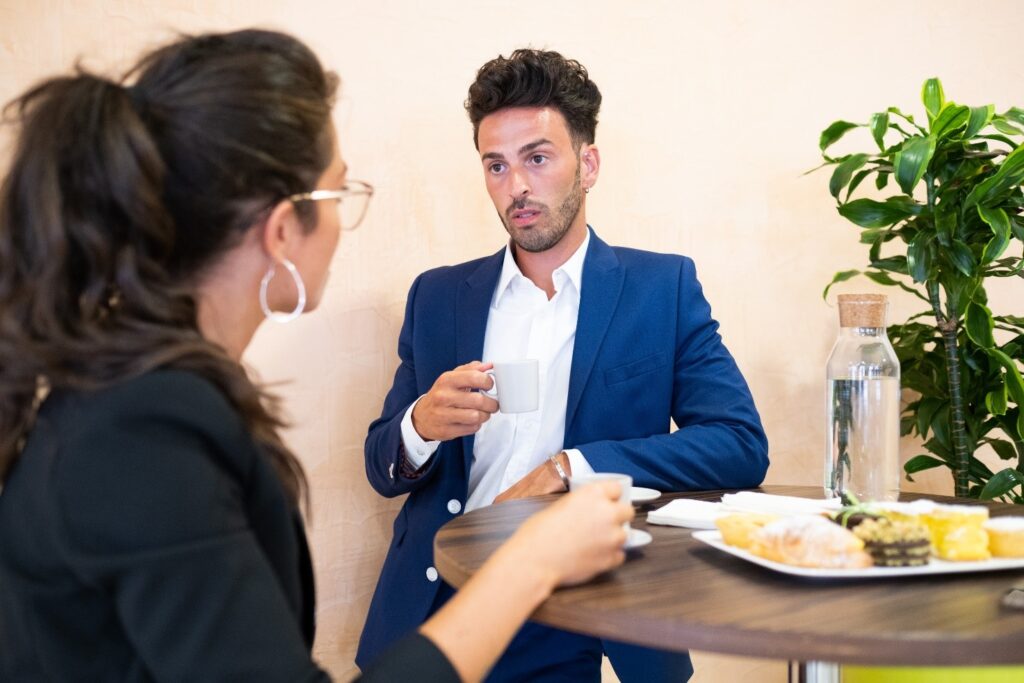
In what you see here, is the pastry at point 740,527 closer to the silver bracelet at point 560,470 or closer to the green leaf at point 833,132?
the silver bracelet at point 560,470

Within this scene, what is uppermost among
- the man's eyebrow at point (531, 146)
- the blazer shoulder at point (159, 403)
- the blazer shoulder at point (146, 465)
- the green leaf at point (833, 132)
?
the green leaf at point (833, 132)

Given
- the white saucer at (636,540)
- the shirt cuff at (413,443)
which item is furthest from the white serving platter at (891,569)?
the shirt cuff at (413,443)

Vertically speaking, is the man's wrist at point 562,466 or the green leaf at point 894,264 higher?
the green leaf at point 894,264

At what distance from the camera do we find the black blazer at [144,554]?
0.84 m

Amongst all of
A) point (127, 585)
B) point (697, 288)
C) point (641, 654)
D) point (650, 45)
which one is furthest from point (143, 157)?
point (650, 45)

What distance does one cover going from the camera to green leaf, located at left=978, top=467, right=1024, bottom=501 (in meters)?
2.38

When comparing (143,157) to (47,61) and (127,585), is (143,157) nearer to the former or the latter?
(127,585)

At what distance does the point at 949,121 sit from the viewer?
2311 millimetres

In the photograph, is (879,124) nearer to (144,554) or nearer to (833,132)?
(833,132)

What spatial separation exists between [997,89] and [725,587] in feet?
8.52

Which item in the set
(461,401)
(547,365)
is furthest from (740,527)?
(547,365)

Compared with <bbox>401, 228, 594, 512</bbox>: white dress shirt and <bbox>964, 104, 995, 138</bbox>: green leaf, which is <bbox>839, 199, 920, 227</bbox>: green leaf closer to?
<bbox>964, 104, 995, 138</bbox>: green leaf

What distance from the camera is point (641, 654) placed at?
179cm

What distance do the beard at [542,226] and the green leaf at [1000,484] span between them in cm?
122
